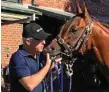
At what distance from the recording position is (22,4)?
14.1m

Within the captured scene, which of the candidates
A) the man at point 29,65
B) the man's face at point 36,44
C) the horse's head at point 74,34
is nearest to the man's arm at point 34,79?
the man at point 29,65

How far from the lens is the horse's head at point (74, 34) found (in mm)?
5121

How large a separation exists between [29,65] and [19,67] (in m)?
0.15

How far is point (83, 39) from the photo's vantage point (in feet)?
16.9

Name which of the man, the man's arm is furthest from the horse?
the man's arm

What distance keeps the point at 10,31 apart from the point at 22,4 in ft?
4.52

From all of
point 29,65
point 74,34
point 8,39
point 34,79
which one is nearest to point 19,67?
point 29,65

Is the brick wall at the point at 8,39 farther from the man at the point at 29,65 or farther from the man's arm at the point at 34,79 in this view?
the man's arm at the point at 34,79

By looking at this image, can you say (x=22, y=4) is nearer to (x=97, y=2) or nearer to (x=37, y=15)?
(x=37, y=15)

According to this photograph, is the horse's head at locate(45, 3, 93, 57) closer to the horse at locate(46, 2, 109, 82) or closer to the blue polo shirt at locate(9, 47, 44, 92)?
the horse at locate(46, 2, 109, 82)

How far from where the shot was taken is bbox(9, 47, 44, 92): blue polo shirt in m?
4.80

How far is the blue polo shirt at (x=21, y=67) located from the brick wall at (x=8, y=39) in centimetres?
796

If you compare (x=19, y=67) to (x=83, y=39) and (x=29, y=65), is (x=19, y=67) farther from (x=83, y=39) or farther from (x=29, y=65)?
(x=83, y=39)

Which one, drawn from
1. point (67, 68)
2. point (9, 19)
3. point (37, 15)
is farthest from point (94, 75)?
point (67, 68)
